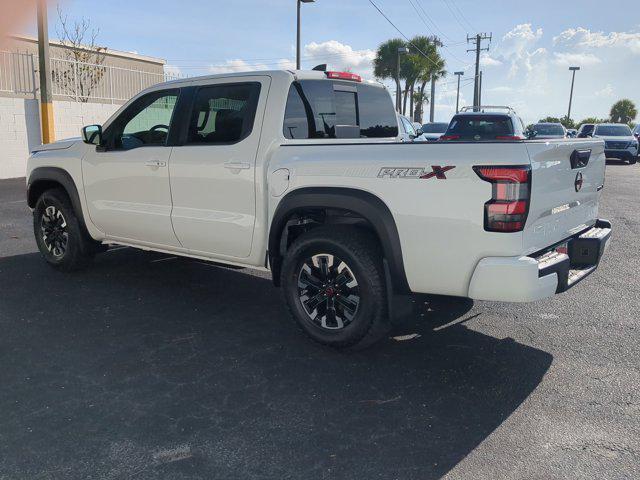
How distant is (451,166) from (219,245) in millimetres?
2099

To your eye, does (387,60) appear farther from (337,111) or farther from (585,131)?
(337,111)

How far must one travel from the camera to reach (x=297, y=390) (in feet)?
11.4

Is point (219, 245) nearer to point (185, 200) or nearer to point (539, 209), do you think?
point (185, 200)

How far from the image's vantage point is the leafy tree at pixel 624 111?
6000 cm

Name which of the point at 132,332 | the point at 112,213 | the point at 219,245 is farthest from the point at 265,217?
the point at 112,213

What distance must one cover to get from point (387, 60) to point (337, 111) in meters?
47.9

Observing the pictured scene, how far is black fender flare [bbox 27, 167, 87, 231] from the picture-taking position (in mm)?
5707

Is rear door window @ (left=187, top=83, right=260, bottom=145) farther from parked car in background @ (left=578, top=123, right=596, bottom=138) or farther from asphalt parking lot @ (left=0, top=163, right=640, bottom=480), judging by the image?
parked car in background @ (left=578, top=123, right=596, bottom=138)

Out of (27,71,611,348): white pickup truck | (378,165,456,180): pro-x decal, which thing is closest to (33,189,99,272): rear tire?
(27,71,611,348): white pickup truck

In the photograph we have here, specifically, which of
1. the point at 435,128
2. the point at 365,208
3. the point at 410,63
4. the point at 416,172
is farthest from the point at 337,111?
the point at 410,63

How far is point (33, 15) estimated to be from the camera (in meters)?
3.76

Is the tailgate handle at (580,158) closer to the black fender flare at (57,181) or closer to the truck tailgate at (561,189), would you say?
the truck tailgate at (561,189)

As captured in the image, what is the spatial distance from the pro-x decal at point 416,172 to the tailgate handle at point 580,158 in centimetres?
102

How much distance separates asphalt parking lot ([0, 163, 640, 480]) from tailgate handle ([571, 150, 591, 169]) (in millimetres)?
1326
